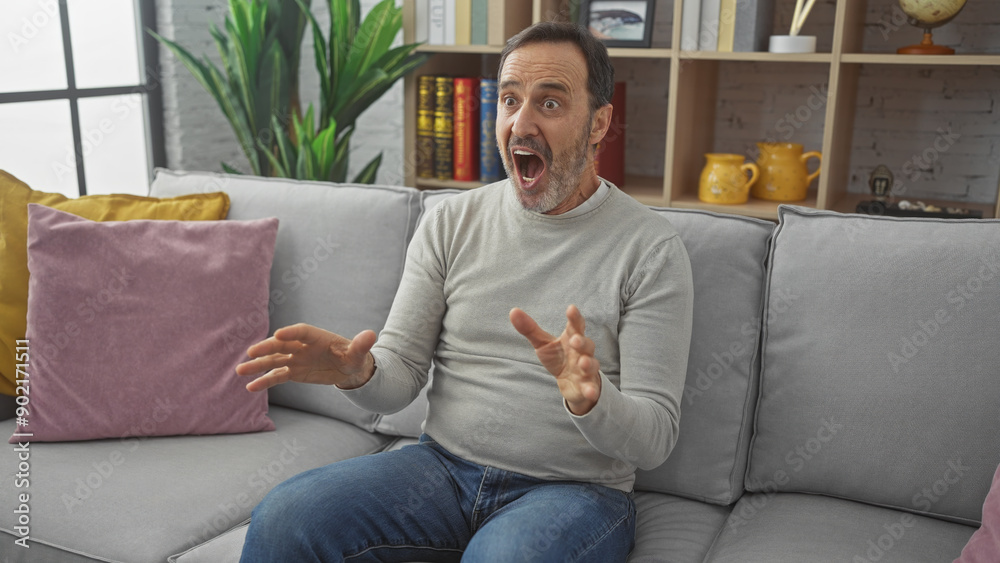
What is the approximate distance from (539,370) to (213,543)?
23.2 inches

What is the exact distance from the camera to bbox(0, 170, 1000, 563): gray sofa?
1345 mm

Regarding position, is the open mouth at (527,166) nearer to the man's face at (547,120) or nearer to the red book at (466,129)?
the man's face at (547,120)

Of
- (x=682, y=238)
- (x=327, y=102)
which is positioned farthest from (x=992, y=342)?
(x=327, y=102)

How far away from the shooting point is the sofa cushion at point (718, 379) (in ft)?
4.88

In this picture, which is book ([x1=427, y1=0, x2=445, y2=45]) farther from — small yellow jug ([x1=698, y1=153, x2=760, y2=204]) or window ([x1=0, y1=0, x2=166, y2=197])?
window ([x1=0, y1=0, x2=166, y2=197])

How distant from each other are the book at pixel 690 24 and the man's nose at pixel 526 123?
124 cm

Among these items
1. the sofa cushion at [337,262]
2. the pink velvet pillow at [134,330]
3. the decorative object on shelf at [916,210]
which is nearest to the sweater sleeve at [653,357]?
the sofa cushion at [337,262]

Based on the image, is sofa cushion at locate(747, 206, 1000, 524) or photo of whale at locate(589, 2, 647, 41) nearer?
sofa cushion at locate(747, 206, 1000, 524)

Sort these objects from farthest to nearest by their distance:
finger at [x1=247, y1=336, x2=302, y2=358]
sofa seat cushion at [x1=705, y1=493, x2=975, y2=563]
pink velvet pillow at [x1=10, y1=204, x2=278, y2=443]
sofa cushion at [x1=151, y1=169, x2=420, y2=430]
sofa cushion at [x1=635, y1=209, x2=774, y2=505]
Result: 1. sofa cushion at [x1=151, y1=169, x2=420, y2=430]
2. pink velvet pillow at [x1=10, y1=204, x2=278, y2=443]
3. sofa cushion at [x1=635, y1=209, x2=774, y2=505]
4. sofa seat cushion at [x1=705, y1=493, x2=975, y2=563]
5. finger at [x1=247, y1=336, x2=302, y2=358]

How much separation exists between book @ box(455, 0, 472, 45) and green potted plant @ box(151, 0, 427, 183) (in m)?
0.16

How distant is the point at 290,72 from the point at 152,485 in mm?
1533

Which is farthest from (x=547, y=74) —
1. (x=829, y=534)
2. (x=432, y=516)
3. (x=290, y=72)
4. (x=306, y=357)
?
(x=290, y=72)

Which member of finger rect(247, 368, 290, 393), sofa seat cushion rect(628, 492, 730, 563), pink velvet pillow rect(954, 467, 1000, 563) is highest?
finger rect(247, 368, 290, 393)

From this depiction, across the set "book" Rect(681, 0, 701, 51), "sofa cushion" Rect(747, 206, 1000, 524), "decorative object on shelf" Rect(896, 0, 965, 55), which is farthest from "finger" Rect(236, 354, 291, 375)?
"decorative object on shelf" Rect(896, 0, 965, 55)
